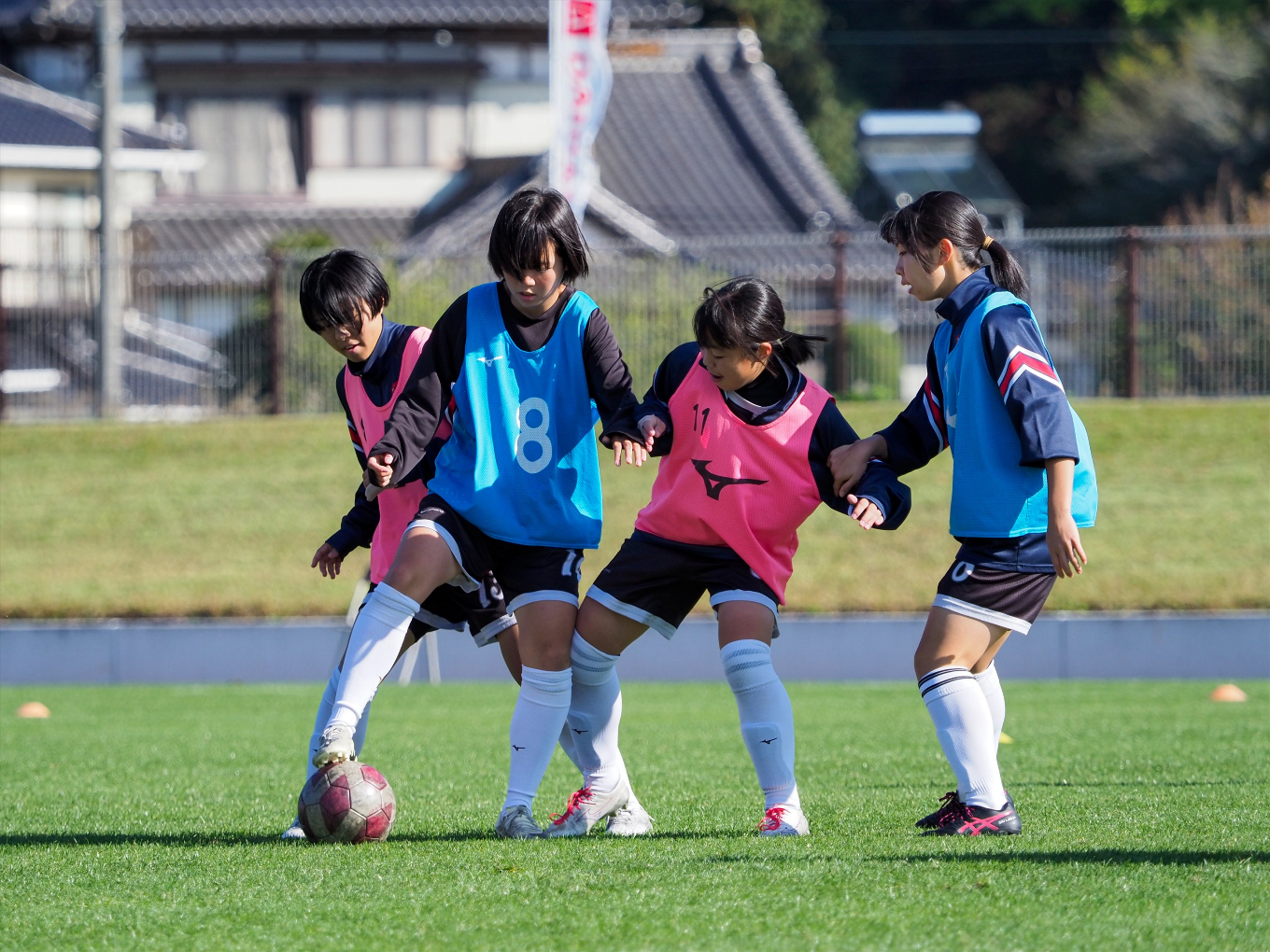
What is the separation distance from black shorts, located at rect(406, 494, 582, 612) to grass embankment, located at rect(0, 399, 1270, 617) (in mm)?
8881

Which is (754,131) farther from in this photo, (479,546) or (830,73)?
(479,546)

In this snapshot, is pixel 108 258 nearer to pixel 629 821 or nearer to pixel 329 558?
pixel 329 558

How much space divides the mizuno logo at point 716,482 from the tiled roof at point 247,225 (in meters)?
21.8

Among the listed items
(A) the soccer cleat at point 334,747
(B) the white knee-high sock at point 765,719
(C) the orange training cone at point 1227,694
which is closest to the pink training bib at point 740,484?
(B) the white knee-high sock at point 765,719

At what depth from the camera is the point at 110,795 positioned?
219 inches

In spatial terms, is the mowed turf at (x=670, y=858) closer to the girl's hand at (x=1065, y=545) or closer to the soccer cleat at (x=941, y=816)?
the soccer cleat at (x=941, y=816)

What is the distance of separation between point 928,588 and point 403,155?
16892mm

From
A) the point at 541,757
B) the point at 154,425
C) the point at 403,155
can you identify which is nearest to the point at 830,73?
the point at 403,155

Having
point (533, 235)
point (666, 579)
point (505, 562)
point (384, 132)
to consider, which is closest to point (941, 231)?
point (533, 235)

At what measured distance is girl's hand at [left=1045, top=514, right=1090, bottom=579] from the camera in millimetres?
3861

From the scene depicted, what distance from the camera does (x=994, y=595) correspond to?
4043mm

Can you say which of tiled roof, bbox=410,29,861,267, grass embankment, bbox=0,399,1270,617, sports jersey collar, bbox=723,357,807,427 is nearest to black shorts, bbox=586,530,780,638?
sports jersey collar, bbox=723,357,807,427

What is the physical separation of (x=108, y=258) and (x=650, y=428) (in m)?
14.8

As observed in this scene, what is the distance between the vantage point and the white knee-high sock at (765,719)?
423 cm
